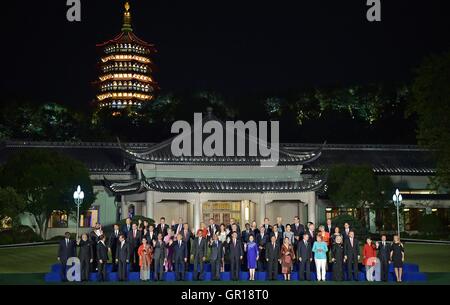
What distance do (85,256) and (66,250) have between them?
59 centimetres

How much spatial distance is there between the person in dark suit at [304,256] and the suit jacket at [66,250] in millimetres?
6544

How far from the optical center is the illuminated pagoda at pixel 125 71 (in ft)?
363

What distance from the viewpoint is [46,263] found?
27.9m

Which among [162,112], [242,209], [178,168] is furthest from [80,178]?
[162,112]

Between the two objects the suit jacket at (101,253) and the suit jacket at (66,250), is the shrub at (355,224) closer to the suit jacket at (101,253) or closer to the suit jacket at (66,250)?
the suit jacket at (101,253)

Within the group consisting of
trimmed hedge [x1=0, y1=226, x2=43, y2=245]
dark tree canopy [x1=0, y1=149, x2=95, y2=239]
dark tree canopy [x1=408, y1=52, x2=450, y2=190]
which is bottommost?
trimmed hedge [x1=0, y1=226, x2=43, y2=245]

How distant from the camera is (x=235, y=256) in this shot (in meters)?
22.0

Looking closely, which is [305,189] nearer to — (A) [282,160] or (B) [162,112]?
(A) [282,160]

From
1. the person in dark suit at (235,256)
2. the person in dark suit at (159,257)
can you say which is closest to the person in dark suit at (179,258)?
the person in dark suit at (159,257)

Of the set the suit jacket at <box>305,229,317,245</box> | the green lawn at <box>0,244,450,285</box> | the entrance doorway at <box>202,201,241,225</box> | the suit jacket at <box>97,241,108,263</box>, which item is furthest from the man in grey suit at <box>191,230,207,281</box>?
the entrance doorway at <box>202,201,241,225</box>

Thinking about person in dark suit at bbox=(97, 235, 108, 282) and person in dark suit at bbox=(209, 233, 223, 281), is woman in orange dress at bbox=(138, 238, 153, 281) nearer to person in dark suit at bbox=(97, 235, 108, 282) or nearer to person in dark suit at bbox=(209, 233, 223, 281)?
person in dark suit at bbox=(97, 235, 108, 282)

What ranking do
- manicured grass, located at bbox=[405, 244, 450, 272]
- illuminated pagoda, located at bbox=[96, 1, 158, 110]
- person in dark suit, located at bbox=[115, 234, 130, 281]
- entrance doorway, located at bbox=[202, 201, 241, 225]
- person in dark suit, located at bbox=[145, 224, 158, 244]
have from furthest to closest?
illuminated pagoda, located at bbox=[96, 1, 158, 110], entrance doorway, located at bbox=[202, 201, 241, 225], manicured grass, located at bbox=[405, 244, 450, 272], person in dark suit, located at bbox=[145, 224, 158, 244], person in dark suit, located at bbox=[115, 234, 130, 281]

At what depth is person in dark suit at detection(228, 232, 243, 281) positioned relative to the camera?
21938 mm
